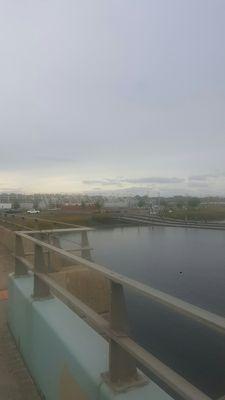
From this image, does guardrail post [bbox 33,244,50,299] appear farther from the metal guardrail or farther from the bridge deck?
the metal guardrail

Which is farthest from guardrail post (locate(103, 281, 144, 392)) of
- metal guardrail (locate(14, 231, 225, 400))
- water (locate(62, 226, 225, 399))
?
water (locate(62, 226, 225, 399))

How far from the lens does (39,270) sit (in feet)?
12.9

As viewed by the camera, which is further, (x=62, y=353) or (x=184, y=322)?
(x=184, y=322)

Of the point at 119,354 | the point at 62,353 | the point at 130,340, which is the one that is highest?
the point at 130,340

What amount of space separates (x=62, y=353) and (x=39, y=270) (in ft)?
3.73

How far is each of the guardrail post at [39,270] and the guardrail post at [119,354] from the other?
1.69 metres

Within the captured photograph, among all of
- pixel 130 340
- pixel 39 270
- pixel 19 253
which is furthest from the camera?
pixel 19 253

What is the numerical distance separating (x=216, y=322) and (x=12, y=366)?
2.90 meters

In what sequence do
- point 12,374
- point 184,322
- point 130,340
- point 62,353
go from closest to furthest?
1. point 130,340
2. point 62,353
3. point 12,374
4. point 184,322

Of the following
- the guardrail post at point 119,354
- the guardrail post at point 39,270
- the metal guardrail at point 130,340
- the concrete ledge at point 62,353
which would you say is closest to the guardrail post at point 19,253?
the concrete ledge at point 62,353

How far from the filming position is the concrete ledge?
2.44 m

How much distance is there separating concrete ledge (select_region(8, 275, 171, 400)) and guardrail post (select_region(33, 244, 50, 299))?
0.30ft

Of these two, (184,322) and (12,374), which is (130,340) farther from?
(184,322)

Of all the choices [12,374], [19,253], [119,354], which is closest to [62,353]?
[119,354]
